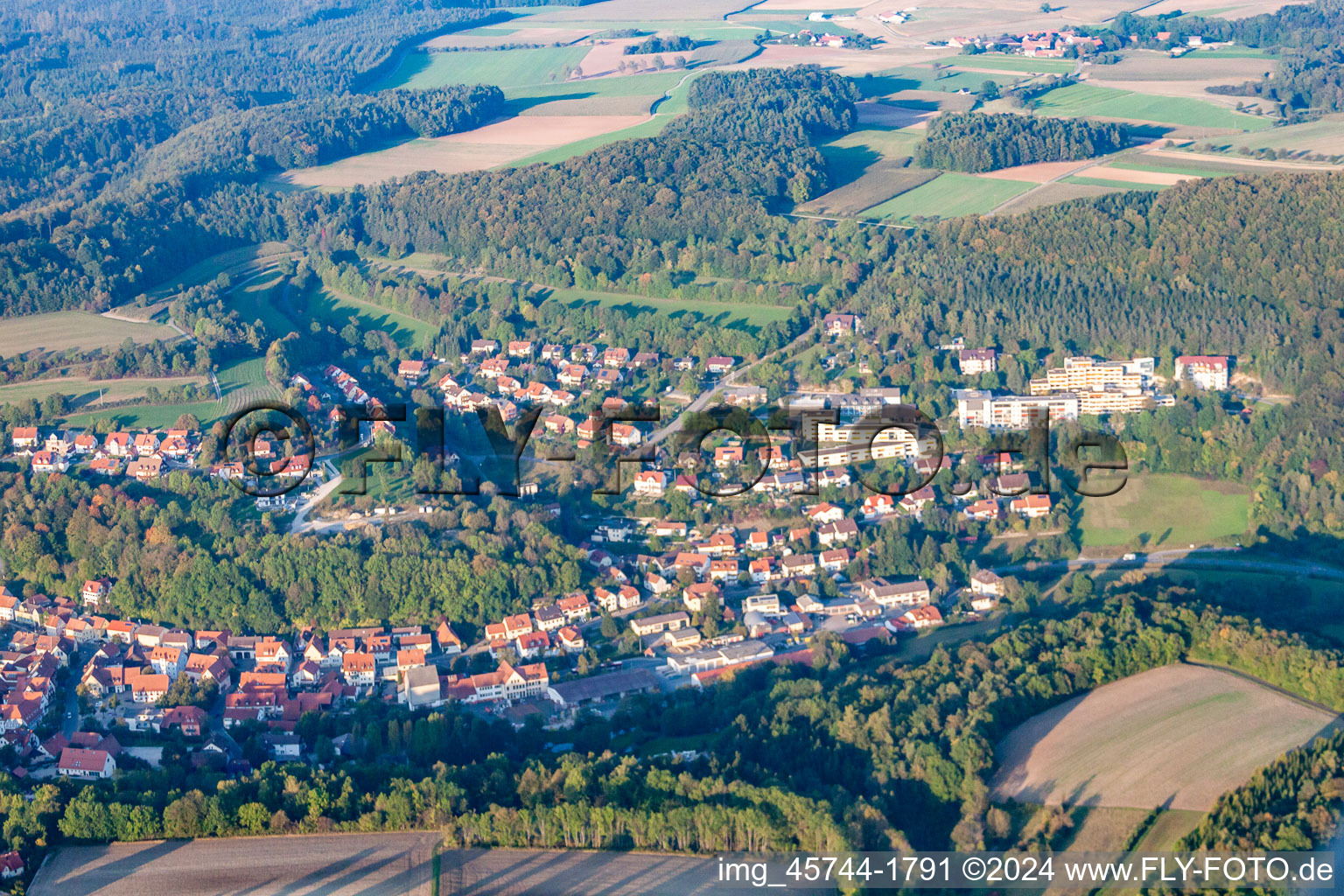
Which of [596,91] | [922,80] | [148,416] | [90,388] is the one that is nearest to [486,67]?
[596,91]

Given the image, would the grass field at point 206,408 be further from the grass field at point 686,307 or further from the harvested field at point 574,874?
the harvested field at point 574,874

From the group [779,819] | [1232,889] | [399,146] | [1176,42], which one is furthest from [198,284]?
[1176,42]

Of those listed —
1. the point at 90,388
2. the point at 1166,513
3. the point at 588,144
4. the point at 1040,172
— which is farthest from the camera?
the point at 588,144

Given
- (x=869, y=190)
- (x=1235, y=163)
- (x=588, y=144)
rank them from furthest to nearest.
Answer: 1. (x=588, y=144)
2. (x=869, y=190)
3. (x=1235, y=163)

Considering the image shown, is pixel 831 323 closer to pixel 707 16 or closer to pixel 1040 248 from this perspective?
pixel 1040 248

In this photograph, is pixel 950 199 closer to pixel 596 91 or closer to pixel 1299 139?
pixel 1299 139

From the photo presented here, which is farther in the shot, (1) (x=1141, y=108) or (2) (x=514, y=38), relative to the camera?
(2) (x=514, y=38)
